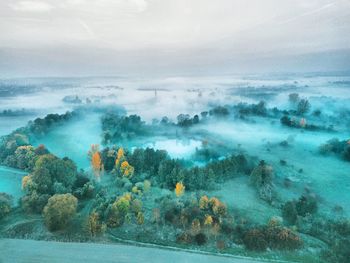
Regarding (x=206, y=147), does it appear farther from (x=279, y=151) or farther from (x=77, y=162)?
(x=77, y=162)

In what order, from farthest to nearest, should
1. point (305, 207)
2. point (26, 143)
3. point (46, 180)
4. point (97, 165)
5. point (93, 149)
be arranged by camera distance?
point (26, 143)
point (93, 149)
point (97, 165)
point (46, 180)
point (305, 207)

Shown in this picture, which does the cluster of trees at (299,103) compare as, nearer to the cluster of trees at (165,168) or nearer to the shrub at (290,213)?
the cluster of trees at (165,168)

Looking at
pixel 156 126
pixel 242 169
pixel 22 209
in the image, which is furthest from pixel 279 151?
pixel 22 209

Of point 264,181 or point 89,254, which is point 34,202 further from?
point 264,181

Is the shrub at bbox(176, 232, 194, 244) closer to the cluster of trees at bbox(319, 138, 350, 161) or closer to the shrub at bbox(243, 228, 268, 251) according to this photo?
the shrub at bbox(243, 228, 268, 251)

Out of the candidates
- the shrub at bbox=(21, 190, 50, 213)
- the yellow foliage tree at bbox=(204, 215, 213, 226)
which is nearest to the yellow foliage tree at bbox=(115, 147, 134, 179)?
the shrub at bbox=(21, 190, 50, 213)

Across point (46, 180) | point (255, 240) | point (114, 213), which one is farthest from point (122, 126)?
point (255, 240)
